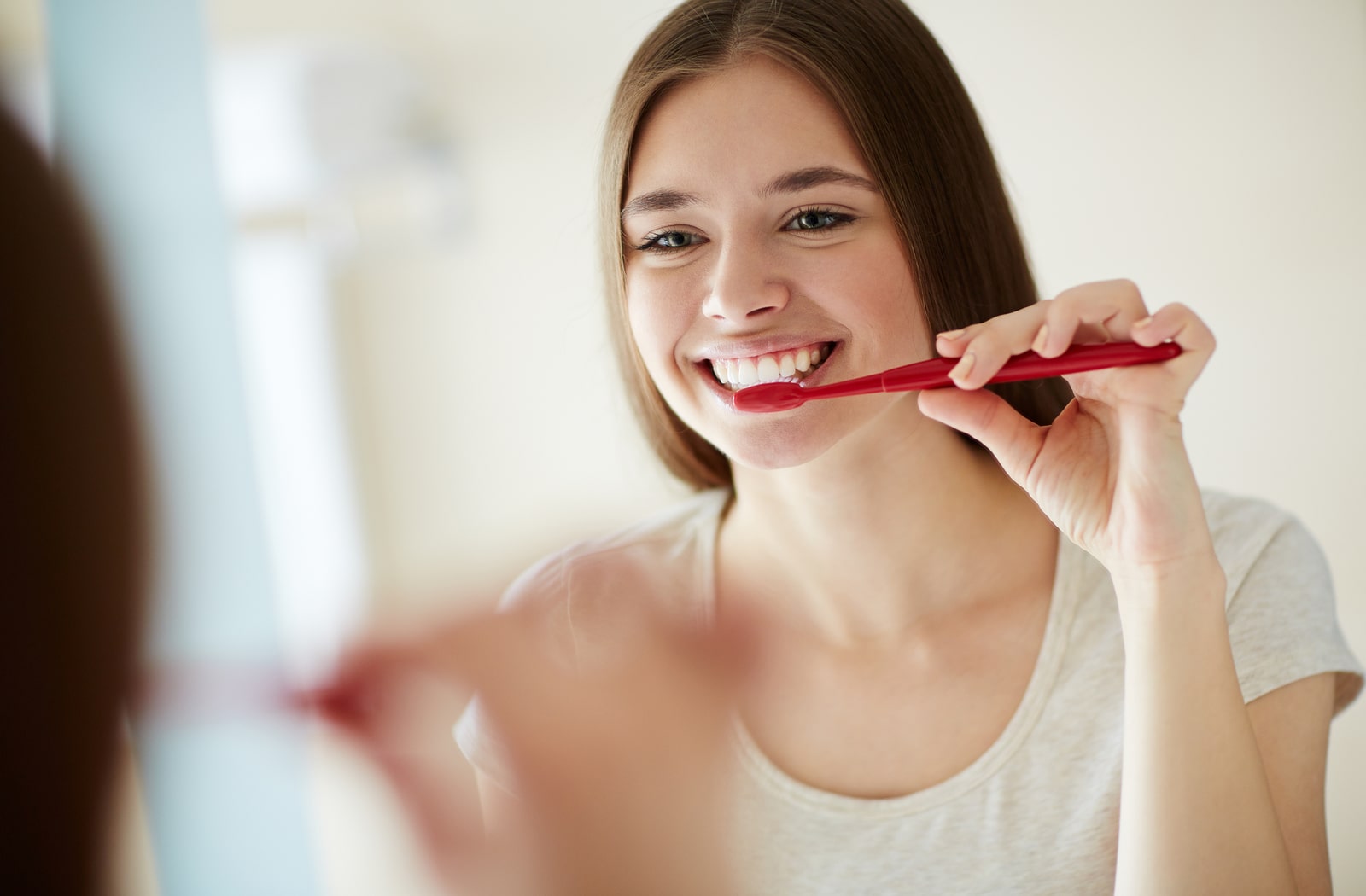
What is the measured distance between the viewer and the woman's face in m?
0.72

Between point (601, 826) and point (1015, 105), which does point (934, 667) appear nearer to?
point (601, 826)

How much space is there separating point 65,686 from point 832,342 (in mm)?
607

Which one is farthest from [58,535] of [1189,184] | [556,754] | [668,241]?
[1189,184]

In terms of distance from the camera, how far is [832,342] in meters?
0.76

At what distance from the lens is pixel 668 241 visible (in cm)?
77

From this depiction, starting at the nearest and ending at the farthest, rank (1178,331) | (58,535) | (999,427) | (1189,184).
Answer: (58,535)
(1178,331)
(999,427)
(1189,184)

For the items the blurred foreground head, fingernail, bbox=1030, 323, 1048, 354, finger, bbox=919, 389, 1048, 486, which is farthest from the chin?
the blurred foreground head

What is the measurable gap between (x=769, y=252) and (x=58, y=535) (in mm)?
563

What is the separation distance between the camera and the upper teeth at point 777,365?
2.46 feet

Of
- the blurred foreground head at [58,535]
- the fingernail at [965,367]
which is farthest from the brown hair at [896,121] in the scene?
the blurred foreground head at [58,535]

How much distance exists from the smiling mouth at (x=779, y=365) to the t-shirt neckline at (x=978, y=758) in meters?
0.25

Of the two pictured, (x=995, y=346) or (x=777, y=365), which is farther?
(x=777, y=365)

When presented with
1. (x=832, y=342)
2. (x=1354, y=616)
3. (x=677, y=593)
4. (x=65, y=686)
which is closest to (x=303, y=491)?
(x=677, y=593)

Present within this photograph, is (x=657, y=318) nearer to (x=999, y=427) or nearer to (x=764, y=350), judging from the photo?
(x=764, y=350)
